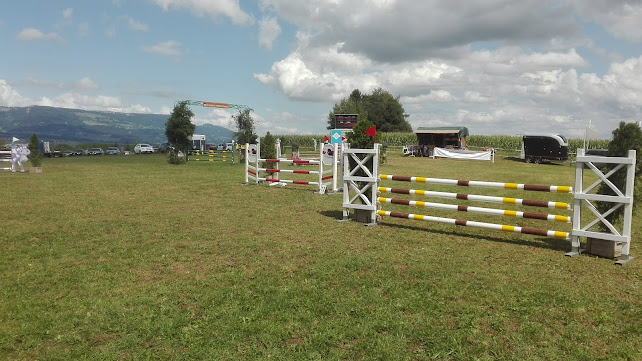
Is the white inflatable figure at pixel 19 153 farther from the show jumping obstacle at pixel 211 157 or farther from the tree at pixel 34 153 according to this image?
the show jumping obstacle at pixel 211 157

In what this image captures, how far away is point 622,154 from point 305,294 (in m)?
5.40

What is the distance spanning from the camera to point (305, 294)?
178 inches

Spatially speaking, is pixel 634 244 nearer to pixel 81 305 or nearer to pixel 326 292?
pixel 326 292

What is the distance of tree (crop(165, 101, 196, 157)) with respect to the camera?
Answer: 127 feet

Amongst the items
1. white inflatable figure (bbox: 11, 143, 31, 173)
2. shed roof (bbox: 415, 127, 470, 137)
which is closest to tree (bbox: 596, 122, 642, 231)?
white inflatable figure (bbox: 11, 143, 31, 173)

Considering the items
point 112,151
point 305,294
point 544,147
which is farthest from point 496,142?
point 112,151

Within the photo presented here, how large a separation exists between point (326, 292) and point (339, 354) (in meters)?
1.34

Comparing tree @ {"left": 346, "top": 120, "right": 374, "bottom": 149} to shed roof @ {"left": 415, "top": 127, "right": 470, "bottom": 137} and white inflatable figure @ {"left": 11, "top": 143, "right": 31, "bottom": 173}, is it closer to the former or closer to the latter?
white inflatable figure @ {"left": 11, "top": 143, "right": 31, "bottom": 173}

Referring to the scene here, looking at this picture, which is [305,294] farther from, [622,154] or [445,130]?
[445,130]

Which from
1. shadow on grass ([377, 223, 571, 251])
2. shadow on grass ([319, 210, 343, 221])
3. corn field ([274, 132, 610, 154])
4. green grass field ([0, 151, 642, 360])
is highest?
corn field ([274, 132, 610, 154])

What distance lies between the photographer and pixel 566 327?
12.3 ft

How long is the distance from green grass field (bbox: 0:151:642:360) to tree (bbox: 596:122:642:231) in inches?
32.2

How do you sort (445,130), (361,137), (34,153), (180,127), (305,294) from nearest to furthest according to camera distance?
(305,294)
(361,137)
(34,153)
(180,127)
(445,130)

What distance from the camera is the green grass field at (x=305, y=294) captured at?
3.42m
